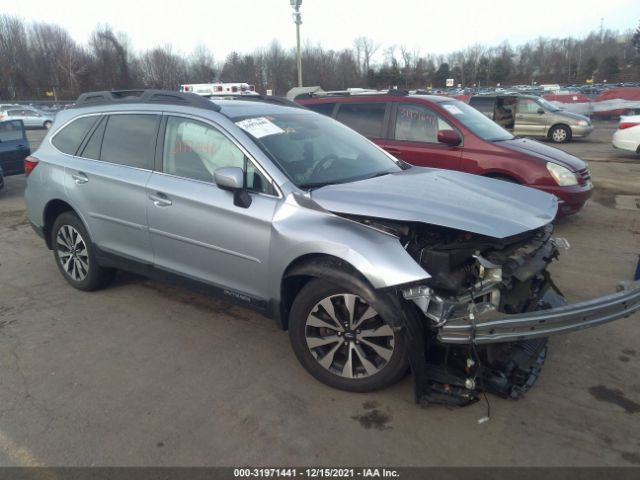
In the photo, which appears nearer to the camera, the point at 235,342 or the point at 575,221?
the point at 235,342

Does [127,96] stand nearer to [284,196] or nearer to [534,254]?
[284,196]

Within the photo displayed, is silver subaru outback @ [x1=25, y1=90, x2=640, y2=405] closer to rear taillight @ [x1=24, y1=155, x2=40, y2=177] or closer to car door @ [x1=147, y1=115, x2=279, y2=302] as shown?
car door @ [x1=147, y1=115, x2=279, y2=302]

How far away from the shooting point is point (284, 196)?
328cm

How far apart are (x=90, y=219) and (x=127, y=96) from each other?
123cm

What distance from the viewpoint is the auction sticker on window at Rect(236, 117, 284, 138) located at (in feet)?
11.9

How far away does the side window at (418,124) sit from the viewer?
673cm

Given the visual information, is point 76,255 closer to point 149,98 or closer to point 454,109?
point 149,98

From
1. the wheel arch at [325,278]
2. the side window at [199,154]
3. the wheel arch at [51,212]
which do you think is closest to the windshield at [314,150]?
the side window at [199,154]

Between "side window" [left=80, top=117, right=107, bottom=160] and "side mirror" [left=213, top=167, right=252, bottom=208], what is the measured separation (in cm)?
174

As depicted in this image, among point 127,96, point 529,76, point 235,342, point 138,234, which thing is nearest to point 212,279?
point 235,342

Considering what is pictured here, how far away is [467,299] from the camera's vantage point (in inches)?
113

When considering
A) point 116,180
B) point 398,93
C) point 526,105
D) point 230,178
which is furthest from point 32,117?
point 230,178

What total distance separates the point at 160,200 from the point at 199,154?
49cm

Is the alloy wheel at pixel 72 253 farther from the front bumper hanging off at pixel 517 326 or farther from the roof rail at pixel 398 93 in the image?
the roof rail at pixel 398 93
